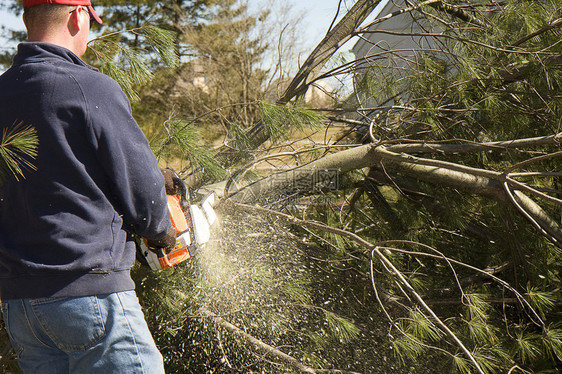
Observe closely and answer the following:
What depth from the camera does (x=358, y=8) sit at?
2951mm

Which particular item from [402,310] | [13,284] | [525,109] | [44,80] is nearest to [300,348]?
[402,310]

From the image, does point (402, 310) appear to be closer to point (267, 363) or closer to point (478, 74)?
point (267, 363)

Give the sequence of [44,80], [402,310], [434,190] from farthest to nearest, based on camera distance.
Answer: [434,190] < [402,310] < [44,80]

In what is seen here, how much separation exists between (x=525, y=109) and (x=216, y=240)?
2.05 metres

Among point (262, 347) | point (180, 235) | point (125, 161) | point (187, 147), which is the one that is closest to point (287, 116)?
point (187, 147)

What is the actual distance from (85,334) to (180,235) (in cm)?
57

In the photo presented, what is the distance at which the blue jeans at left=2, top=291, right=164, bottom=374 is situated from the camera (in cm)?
131

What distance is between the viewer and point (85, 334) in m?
1.31

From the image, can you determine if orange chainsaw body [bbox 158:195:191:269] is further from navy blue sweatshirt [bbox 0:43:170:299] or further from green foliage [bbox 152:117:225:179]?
green foliage [bbox 152:117:225:179]

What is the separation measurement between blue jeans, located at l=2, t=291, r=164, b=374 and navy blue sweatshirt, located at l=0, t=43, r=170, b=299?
4 cm

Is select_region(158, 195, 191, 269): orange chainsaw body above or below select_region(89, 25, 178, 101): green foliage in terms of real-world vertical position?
below

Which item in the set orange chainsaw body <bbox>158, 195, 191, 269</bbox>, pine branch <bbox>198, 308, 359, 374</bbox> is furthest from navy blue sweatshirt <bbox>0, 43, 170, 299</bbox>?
pine branch <bbox>198, 308, 359, 374</bbox>

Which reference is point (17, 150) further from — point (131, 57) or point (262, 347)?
point (262, 347)

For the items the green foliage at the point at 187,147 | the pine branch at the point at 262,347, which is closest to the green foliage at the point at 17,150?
the green foliage at the point at 187,147
